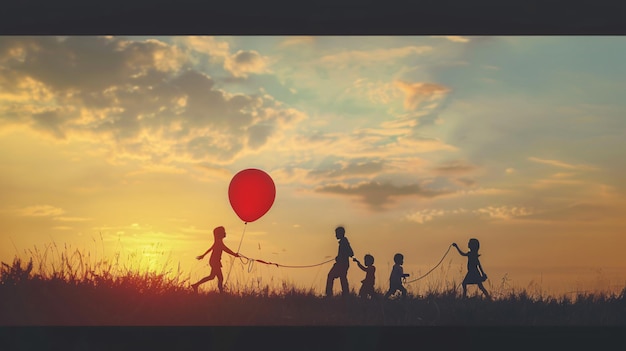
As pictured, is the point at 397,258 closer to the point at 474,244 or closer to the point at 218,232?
the point at 474,244

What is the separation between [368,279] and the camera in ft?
45.7

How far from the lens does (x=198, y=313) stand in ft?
32.8

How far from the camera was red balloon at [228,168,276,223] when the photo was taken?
50.2ft

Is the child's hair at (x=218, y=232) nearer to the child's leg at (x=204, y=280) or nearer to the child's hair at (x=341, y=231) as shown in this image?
the child's leg at (x=204, y=280)

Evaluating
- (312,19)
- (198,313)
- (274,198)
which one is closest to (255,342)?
(198,313)

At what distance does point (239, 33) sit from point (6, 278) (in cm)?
655

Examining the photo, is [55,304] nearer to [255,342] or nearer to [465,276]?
[255,342]

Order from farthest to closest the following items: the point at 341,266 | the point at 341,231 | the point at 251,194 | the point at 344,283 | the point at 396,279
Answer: the point at 251,194, the point at 341,231, the point at 341,266, the point at 344,283, the point at 396,279

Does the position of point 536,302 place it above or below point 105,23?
below

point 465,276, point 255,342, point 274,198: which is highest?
point 274,198

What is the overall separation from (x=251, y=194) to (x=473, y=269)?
496 centimetres

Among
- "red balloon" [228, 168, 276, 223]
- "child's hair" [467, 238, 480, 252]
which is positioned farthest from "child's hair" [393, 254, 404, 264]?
"red balloon" [228, 168, 276, 223]

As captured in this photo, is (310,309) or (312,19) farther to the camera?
(310,309)

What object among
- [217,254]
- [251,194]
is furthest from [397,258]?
[217,254]
